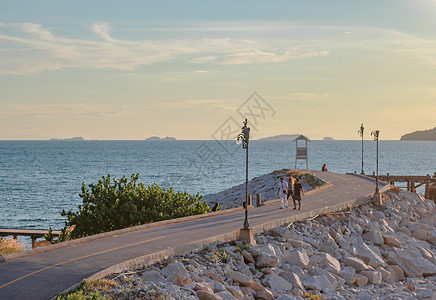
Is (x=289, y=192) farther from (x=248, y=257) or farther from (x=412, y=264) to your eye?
(x=248, y=257)

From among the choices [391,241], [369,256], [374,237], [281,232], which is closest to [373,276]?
[369,256]

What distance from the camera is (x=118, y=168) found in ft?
472

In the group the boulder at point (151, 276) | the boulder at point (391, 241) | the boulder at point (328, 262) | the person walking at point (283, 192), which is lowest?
the boulder at point (391, 241)

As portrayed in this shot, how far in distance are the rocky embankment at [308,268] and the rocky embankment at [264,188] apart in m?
21.6

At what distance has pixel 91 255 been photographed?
17406 millimetres

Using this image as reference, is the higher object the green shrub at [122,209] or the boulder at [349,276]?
the green shrub at [122,209]

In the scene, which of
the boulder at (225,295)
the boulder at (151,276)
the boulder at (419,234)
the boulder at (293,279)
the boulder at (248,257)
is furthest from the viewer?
the boulder at (419,234)

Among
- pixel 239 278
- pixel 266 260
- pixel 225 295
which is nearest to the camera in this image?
pixel 225 295

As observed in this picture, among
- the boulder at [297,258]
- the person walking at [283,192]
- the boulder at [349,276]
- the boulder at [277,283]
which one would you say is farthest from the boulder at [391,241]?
the boulder at [277,283]

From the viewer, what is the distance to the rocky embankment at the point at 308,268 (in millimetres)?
15609

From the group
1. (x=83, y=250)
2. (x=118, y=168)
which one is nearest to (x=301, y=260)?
(x=83, y=250)

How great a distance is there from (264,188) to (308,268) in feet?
125

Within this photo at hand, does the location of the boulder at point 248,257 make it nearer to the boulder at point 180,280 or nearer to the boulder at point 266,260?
the boulder at point 266,260

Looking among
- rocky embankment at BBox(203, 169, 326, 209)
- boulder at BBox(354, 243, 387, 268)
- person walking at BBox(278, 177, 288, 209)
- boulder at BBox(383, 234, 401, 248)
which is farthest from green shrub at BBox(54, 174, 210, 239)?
rocky embankment at BBox(203, 169, 326, 209)
